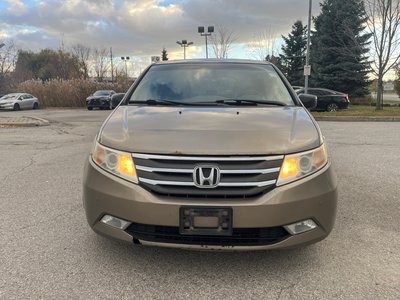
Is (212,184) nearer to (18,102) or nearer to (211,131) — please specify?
(211,131)

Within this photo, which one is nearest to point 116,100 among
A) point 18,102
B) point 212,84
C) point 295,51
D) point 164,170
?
point 212,84

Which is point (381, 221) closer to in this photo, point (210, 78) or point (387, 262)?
point (387, 262)

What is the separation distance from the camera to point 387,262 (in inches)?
122

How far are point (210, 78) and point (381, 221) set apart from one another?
235 cm

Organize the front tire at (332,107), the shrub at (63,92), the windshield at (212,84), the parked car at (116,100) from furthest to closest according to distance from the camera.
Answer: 1. the shrub at (63,92)
2. the front tire at (332,107)
3. the parked car at (116,100)
4. the windshield at (212,84)

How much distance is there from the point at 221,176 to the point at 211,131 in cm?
40

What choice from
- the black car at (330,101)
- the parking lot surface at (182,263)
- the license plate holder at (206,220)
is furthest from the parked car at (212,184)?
the black car at (330,101)

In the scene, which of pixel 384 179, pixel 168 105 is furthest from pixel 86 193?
pixel 384 179

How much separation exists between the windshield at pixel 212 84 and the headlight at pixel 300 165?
40.8 inches

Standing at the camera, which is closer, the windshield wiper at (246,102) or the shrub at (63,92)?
the windshield wiper at (246,102)

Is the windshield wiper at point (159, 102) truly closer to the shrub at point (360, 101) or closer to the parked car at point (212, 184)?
the parked car at point (212, 184)

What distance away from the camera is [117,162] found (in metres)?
2.78

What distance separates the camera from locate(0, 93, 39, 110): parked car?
98.3 feet

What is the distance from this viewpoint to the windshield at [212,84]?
12.6 ft
